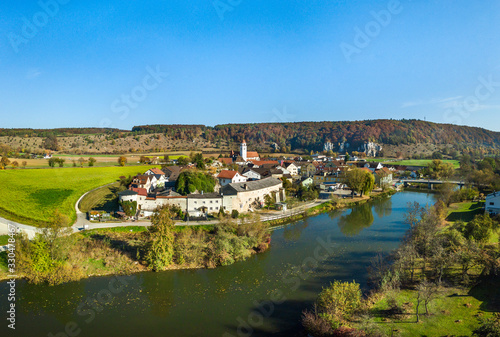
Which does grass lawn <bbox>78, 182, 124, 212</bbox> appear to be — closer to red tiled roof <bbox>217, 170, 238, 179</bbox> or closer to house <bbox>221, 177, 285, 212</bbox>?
house <bbox>221, 177, 285, 212</bbox>

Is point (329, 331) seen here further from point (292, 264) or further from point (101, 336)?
point (101, 336)

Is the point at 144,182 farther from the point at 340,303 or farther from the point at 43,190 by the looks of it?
the point at 340,303

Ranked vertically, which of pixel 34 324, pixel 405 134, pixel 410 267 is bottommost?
pixel 34 324

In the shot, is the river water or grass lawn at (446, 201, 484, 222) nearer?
the river water

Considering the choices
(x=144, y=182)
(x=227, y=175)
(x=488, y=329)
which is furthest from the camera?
(x=227, y=175)

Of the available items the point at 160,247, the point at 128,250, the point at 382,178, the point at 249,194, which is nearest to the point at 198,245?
the point at 160,247

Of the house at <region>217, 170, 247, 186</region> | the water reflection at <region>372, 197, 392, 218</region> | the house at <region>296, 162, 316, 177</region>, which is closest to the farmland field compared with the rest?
the house at <region>217, 170, 247, 186</region>

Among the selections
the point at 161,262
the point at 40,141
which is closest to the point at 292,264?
the point at 161,262
